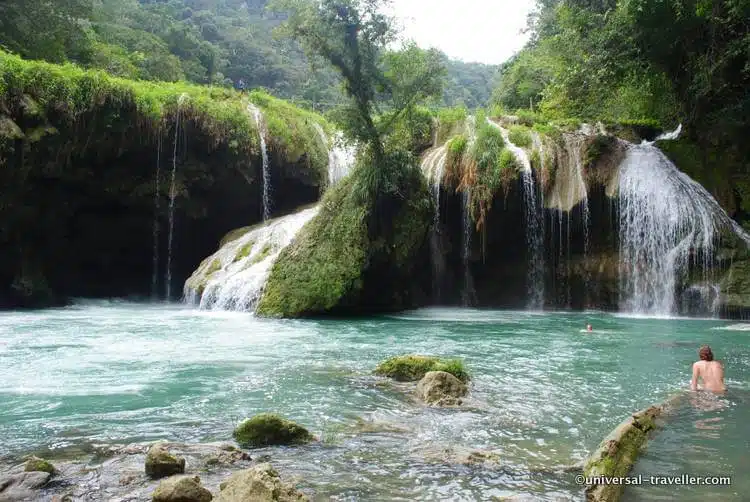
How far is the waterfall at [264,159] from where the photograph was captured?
68.8 feet

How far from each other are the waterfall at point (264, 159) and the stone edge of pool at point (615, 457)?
58.1ft

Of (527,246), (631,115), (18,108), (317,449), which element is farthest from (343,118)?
(317,449)

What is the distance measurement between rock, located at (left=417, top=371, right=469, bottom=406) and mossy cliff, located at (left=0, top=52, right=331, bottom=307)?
14103 millimetres

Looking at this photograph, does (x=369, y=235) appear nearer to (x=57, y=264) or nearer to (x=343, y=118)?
(x=343, y=118)

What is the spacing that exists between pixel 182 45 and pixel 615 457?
4268 cm

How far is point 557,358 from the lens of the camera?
938 centimetres

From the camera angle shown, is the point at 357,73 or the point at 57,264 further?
the point at 57,264

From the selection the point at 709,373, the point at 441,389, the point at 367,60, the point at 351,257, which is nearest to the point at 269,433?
the point at 441,389

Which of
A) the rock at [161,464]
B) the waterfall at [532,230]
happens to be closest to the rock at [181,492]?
the rock at [161,464]

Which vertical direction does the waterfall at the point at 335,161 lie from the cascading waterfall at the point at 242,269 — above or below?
above

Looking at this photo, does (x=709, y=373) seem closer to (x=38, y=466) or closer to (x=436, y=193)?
(x=38, y=466)

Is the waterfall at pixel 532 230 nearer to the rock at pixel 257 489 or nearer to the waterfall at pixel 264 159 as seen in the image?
the waterfall at pixel 264 159

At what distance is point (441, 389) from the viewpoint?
6527 mm

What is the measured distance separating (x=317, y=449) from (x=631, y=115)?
22.1 m
